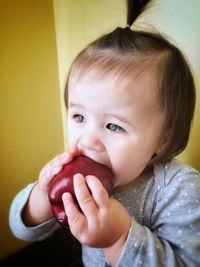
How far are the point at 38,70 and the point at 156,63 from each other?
474 mm

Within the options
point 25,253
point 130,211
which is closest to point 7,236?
point 25,253

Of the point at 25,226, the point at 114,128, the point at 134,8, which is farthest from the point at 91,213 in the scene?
the point at 134,8

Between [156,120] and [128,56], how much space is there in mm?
126

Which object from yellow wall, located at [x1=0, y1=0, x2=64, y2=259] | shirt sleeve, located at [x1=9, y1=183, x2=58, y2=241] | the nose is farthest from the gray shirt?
yellow wall, located at [x1=0, y1=0, x2=64, y2=259]

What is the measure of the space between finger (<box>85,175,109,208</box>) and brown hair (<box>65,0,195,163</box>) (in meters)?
0.18

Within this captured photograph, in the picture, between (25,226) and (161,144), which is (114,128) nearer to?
(161,144)

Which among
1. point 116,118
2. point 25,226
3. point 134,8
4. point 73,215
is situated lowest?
point 25,226

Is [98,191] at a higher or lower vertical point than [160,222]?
higher

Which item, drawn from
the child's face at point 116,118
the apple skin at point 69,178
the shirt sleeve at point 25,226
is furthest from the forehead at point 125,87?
the shirt sleeve at point 25,226

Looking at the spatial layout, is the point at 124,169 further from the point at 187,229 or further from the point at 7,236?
the point at 7,236

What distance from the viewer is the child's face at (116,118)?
21.7 inches

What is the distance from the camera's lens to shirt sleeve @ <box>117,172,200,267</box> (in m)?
0.54

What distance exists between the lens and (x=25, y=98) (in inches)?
37.3

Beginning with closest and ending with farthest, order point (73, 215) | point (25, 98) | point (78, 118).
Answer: point (73, 215) < point (78, 118) < point (25, 98)
